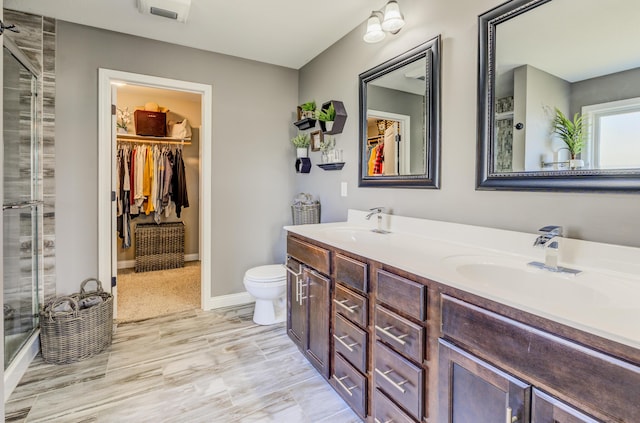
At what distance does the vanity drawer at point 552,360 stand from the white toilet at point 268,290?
1.72m

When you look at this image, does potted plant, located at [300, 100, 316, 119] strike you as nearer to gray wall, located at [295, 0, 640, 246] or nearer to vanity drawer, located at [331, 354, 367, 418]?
gray wall, located at [295, 0, 640, 246]

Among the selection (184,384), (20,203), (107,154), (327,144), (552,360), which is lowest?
(184,384)

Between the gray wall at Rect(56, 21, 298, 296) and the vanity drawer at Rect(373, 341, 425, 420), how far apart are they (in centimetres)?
203

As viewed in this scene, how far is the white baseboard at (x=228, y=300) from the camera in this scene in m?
3.01

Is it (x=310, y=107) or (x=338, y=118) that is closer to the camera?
(x=338, y=118)

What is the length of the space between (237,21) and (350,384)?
2507mm

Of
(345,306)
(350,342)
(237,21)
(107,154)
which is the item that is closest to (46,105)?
(107,154)

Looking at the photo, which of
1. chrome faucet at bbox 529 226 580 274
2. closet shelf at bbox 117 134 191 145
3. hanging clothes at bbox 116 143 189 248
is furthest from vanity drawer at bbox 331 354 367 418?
closet shelf at bbox 117 134 191 145

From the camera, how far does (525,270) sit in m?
1.23

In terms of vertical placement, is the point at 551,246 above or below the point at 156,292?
above

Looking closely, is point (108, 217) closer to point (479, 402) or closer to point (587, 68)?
point (479, 402)

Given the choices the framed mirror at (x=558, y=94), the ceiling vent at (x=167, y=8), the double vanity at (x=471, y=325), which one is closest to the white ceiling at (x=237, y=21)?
the ceiling vent at (x=167, y=8)

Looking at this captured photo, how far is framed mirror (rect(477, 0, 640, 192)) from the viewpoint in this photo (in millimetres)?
1107

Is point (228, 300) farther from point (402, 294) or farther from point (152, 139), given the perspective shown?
point (152, 139)
